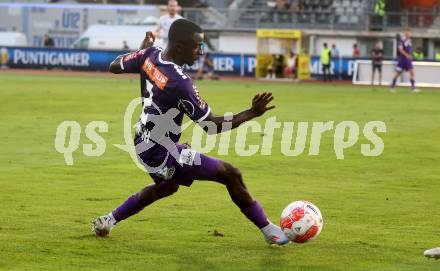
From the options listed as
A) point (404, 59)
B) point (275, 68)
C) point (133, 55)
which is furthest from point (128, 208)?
Result: point (275, 68)

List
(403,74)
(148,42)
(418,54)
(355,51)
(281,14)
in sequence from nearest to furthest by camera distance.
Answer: (148,42) → (403,74) → (418,54) → (355,51) → (281,14)

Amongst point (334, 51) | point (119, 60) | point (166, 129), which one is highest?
point (119, 60)

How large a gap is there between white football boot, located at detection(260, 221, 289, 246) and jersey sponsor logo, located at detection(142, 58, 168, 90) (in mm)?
1727

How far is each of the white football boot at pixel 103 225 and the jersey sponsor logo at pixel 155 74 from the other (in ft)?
4.92

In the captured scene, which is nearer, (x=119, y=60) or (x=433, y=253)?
(x=433, y=253)

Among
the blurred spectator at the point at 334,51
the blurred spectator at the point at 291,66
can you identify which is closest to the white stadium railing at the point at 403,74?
the blurred spectator at the point at 291,66

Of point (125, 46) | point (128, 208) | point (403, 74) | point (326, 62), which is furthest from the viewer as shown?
point (125, 46)

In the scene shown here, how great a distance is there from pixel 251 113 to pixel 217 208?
341cm

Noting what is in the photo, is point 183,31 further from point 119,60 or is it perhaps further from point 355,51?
point 355,51

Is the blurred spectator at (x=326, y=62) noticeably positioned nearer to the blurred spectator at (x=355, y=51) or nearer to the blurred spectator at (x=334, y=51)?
the blurred spectator at (x=334, y=51)

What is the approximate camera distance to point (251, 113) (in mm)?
9359

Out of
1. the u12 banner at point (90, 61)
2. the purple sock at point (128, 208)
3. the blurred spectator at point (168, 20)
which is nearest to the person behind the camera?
the purple sock at point (128, 208)

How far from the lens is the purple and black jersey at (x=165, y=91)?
9.55 m

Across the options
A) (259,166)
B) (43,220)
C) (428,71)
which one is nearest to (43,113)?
(259,166)
